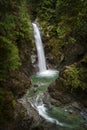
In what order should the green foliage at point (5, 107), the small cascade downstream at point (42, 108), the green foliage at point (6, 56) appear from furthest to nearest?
the small cascade downstream at point (42, 108)
the green foliage at point (5, 107)
the green foliage at point (6, 56)

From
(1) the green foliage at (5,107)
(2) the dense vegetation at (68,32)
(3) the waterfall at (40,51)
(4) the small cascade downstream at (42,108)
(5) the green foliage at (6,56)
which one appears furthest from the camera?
(3) the waterfall at (40,51)

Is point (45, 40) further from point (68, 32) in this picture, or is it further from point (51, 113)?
point (51, 113)

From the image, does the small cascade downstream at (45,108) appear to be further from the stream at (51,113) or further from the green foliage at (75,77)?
the green foliage at (75,77)

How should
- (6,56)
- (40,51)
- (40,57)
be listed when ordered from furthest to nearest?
(40,51), (40,57), (6,56)

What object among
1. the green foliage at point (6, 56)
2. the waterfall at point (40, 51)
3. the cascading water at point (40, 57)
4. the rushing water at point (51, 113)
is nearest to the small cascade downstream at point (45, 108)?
the rushing water at point (51, 113)

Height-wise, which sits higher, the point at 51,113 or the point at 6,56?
the point at 51,113

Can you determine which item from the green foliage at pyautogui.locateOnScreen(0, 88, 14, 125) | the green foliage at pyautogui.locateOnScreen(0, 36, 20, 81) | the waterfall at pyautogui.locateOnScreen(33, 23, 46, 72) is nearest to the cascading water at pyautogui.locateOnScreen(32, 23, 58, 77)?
the waterfall at pyautogui.locateOnScreen(33, 23, 46, 72)

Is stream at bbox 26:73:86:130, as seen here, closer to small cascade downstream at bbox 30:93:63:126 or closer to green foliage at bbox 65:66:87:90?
small cascade downstream at bbox 30:93:63:126

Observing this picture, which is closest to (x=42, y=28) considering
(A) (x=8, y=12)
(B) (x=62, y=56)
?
(B) (x=62, y=56)

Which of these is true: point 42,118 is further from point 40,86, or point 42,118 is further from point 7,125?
point 40,86

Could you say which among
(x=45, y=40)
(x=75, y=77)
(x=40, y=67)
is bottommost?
(x=75, y=77)

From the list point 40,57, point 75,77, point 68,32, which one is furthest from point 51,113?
point 68,32

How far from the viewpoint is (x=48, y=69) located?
70.2 ft

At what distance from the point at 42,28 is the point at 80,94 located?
1154 cm
